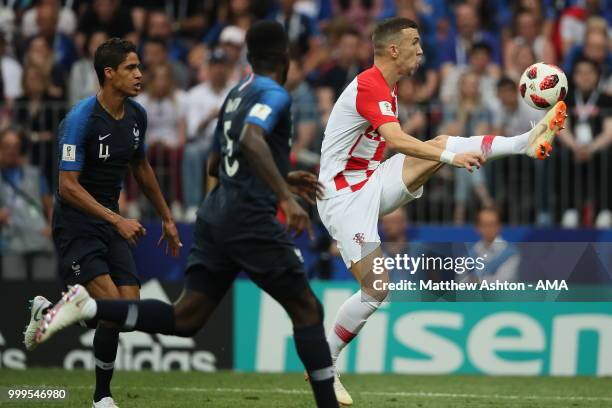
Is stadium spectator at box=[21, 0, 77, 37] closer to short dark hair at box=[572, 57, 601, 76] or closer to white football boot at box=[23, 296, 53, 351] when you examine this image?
short dark hair at box=[572, 57, 601, 76]

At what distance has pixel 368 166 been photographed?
10344 millimetres

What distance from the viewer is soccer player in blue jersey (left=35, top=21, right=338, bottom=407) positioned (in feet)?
25.9

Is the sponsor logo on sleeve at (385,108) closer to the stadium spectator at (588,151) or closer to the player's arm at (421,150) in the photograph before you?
the player's arm at (421,150)

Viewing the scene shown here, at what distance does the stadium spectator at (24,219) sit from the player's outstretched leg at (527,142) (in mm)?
6898

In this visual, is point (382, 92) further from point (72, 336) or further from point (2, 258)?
point (2, 258)

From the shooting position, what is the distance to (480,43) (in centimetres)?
1611

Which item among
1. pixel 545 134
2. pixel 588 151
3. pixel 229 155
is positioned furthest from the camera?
pixel 588 151

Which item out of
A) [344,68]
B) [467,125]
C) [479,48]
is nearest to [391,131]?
[467,125]

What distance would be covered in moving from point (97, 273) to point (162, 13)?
364 inches

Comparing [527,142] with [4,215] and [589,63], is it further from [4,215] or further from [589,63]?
[4,215]

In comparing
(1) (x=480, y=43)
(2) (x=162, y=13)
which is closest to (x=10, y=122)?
(2) (x=162, y=13)

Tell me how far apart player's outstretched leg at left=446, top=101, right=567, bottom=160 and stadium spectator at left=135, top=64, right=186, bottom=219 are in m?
6.39

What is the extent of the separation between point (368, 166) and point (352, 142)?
26cm

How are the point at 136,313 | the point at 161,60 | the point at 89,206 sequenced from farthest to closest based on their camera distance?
the point at 161,60 < the point at 89,206 < the point at 136,313
